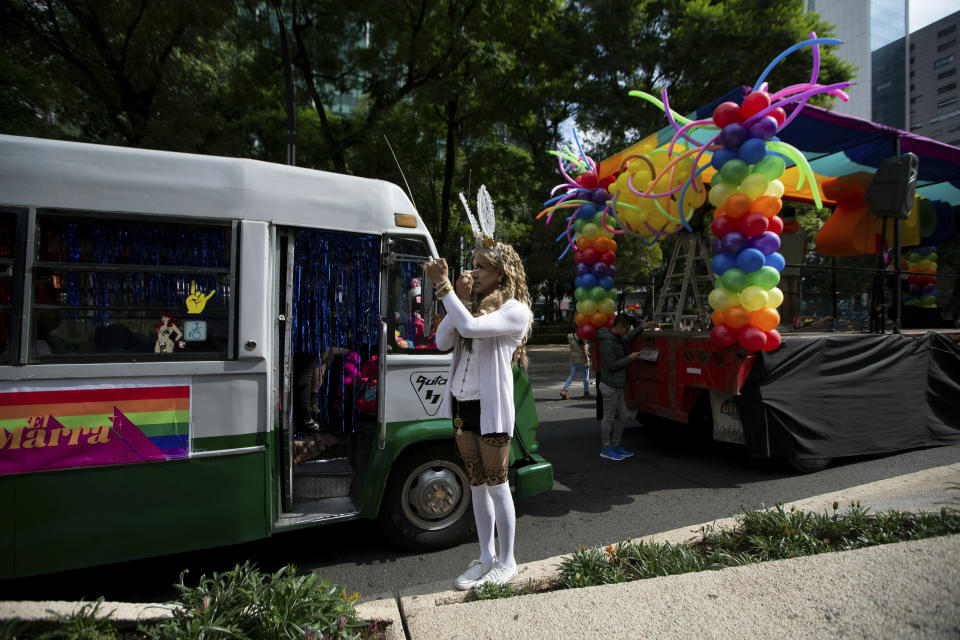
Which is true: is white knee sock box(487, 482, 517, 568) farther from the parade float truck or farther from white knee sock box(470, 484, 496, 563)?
the parade float truck

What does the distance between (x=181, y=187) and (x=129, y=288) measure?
2.24 ft

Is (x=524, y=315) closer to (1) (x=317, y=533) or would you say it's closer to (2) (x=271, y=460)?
(2) (x=271, y=460)

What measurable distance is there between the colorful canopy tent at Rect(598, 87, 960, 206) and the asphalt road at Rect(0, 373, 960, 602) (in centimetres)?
358

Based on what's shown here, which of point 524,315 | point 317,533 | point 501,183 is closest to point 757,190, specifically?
point 524,315

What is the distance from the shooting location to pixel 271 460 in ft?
11.1

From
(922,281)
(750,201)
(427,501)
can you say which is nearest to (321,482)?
(427,501)

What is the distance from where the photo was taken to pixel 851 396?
6.09m

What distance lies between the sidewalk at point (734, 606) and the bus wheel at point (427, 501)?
0.86 metres

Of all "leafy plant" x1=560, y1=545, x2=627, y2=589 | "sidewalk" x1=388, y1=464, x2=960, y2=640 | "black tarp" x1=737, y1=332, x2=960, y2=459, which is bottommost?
"leafy plant" x1=560, y1=545, x2=627, y2=589

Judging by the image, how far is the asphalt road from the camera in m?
3.57

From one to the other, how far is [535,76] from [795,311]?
33.1ft

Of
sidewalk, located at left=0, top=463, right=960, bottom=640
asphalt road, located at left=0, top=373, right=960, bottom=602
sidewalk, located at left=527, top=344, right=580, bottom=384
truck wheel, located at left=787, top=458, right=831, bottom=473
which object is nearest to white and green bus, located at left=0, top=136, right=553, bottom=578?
asphalt road, located at left=0, top=373, right=960, bottom=602

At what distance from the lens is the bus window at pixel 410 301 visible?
3775 mm

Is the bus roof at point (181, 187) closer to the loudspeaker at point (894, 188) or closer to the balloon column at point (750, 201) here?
the balloon column at point (750, 201)
